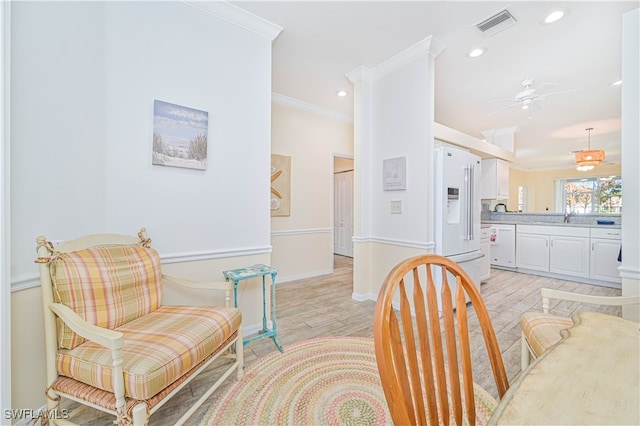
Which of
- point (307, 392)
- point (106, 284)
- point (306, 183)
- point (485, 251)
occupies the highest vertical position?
point (306, 183)

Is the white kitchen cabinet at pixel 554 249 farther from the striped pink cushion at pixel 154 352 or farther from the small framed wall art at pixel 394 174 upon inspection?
the striped pink cushion at pixel 154 352

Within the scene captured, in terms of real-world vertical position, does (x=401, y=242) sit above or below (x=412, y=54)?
below

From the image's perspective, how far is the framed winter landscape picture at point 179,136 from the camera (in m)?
1.92

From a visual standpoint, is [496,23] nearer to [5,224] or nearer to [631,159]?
[631,159]

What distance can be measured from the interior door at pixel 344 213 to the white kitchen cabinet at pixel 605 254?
13.4 ft

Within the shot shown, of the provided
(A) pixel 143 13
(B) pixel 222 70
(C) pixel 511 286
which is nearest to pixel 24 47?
(A) pixel 143 13

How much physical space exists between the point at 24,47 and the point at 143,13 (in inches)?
32.1

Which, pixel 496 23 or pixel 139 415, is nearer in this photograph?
pixel 139 415

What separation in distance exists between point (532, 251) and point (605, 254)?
87cm

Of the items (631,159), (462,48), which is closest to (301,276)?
(462,48)

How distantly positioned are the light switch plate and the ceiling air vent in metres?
1.75

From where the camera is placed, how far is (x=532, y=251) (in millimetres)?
4598

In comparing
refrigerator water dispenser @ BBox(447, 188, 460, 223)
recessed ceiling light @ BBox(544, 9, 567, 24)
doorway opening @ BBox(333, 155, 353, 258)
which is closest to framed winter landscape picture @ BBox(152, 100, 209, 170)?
refrigerator water dispenser @ BBox(447, 188, 460, 223)

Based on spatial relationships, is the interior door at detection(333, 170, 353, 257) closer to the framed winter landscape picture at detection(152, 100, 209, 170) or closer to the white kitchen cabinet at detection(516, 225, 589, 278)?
the white kitchen cabinet at detection(516, 225, 589, 278)
